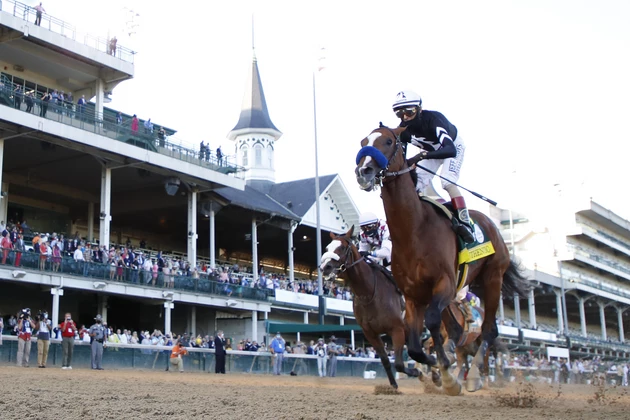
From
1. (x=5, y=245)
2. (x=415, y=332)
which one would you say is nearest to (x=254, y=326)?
(x=5, y=245)

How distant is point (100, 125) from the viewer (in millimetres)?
29938

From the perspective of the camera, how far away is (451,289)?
8.42m

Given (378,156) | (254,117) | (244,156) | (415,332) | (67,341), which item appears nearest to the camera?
(378,156)

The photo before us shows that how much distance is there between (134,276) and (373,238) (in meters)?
17.9

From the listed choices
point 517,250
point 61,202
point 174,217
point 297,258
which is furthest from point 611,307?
point 61,202

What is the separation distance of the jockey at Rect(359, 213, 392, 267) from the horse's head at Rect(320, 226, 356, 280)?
420mm

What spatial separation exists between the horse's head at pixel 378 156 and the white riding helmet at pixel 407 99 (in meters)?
0.63

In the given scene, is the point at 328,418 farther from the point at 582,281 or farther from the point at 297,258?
the point at 582,281

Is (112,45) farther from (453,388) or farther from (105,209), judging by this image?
(453,388)

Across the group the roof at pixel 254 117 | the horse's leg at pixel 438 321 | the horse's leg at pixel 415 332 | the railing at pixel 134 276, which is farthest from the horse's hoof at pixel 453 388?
the roof at pixel 254 117

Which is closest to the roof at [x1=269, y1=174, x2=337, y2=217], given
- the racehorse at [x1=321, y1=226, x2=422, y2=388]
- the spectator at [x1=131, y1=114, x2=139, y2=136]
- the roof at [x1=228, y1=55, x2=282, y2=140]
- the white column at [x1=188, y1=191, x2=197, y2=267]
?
the roof at [x1=228, y1=55, x2=282, y2=140]

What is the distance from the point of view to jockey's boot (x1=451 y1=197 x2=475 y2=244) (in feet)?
29.5

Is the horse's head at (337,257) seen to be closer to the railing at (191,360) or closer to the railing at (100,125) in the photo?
the railing at (191,360)

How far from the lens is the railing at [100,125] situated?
27.2 meters
